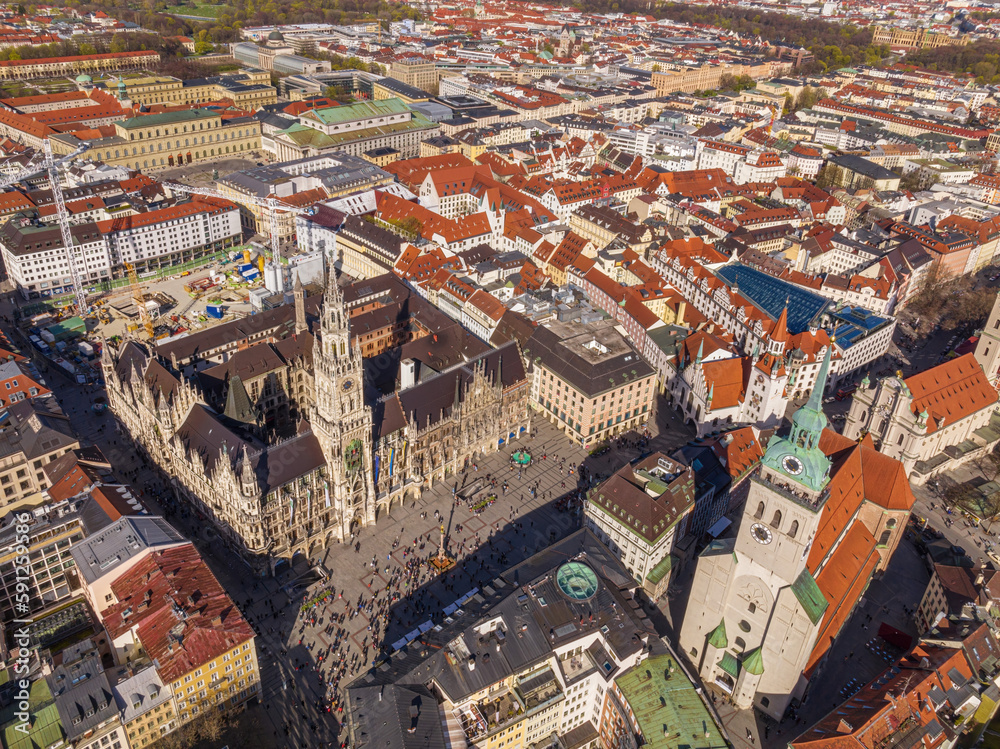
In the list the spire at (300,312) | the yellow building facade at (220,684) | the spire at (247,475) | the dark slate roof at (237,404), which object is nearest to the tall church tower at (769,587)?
the yellow building facade at (220,684)

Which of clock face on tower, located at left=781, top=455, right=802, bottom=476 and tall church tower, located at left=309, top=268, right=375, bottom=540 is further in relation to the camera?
tall church tower, located at left=309, top=268, right=375, bottom=540

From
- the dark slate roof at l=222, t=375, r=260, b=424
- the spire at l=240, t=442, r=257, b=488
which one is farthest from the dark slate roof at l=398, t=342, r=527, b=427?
the spire at l=240, t=442, r=257, b=488

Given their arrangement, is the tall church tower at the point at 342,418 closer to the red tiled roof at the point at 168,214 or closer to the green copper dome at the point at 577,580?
the green copper dome at the point at 577,580

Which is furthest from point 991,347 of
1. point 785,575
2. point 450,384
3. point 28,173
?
point 28,173

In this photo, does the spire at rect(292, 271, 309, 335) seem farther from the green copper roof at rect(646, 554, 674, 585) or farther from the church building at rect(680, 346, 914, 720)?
the church building at rect(680, 346, 914, 720)

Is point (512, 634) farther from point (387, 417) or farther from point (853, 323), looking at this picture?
point (853, 323)

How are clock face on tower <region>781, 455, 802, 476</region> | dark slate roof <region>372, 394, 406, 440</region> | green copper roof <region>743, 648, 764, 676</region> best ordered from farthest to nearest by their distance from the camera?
dark slate roof <region>372, 394, 406, 440</region> → green copper roof <region>743, 648, 764, 676</region> → clock face on tower <region>781, 455, 802, 476</region>

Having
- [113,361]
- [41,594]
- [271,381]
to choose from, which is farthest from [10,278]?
[41,594]
